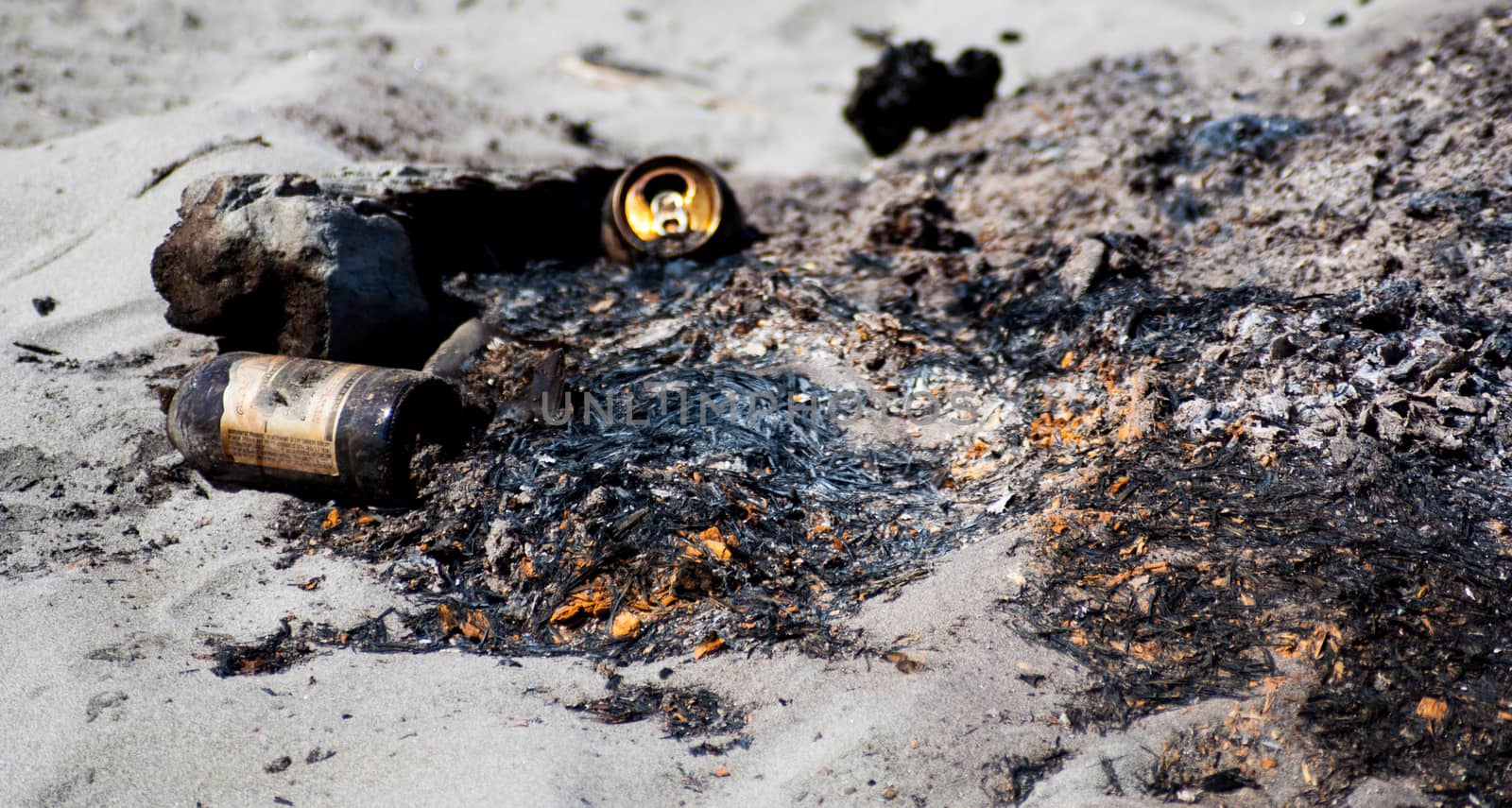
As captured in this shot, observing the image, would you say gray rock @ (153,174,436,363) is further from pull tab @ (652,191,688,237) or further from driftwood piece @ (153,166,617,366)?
pull tab @ (652,191,688,237)

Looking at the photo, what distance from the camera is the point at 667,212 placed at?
439 cm

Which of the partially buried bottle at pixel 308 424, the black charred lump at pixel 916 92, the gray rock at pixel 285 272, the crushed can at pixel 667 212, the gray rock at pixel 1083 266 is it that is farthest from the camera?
the black charred lump at pixel 916 92

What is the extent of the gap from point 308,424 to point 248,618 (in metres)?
0.59

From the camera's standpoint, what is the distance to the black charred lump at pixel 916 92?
5723 mm

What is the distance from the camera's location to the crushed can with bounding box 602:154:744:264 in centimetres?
430

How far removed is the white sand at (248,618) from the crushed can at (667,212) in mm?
1229

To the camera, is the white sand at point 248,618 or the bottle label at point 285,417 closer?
the white sand at point 248,618

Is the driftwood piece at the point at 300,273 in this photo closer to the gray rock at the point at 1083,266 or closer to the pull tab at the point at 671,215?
the pull tab at the point at 671,215

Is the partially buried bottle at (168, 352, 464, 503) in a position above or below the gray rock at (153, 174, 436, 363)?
below

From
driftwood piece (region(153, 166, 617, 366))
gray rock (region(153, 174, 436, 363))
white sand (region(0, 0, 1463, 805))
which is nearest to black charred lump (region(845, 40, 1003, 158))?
white sand (region(0, 0, 1463, 805))

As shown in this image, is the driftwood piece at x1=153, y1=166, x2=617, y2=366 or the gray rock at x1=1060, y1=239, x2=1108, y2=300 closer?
the driftwood piece at x1=153, y1=166, x2=617, y2=366

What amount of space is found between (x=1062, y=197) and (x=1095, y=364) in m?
1.50

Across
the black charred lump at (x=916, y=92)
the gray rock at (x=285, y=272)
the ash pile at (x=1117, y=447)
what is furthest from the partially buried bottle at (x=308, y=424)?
the black charred lump at (x=916, y=92)

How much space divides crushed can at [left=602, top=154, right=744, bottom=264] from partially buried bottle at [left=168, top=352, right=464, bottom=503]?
1.49 metres
